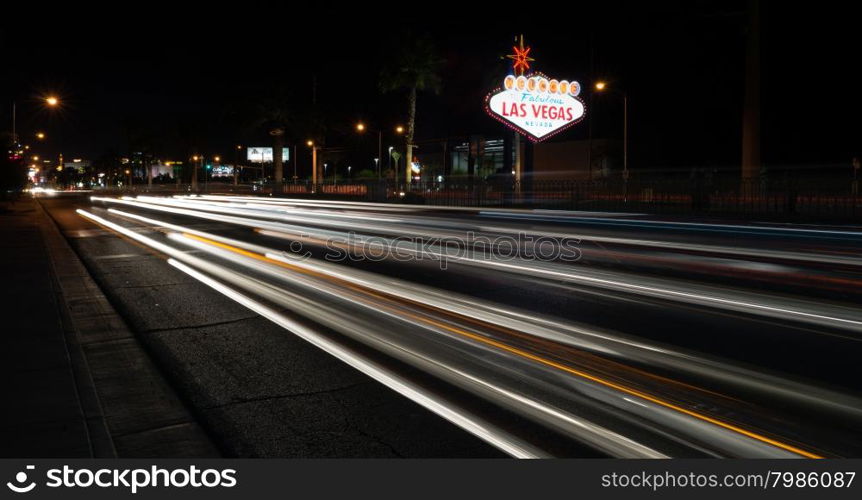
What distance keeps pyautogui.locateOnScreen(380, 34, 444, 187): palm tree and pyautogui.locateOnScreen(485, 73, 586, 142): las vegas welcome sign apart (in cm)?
1151

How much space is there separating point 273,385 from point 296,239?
14.8m

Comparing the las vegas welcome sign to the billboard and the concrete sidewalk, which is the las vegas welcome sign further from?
the billboard

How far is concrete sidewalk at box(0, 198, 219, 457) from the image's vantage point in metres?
4.31

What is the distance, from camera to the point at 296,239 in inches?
798

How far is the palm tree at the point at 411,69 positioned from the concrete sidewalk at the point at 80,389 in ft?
129

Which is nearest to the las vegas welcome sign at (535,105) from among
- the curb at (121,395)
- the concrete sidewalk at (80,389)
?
the concrete sidewalk at (80,389)

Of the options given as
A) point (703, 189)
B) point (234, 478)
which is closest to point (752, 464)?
point (234, 478)

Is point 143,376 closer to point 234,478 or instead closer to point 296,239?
point 234,478

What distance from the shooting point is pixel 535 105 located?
124ft

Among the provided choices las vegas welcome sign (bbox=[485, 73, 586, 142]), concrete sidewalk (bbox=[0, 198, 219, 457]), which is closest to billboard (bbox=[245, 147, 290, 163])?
las vegas welcome sign (bbox=[485, 73, 586, 142])

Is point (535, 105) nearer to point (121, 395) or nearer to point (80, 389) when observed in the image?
point (121, 395)

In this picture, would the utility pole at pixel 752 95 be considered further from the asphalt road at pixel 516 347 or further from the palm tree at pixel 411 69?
the palm tree at pixel 411 69

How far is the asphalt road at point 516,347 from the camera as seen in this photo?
4645 millimetres

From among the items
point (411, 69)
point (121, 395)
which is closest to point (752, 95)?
point (411, 69)
